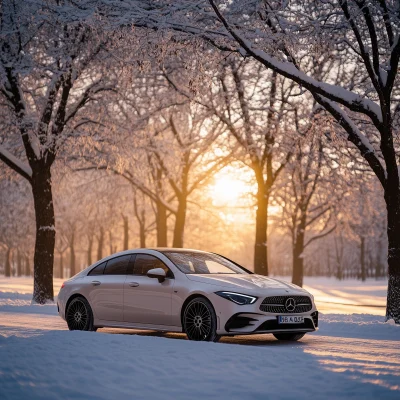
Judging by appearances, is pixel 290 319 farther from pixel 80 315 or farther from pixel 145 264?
pixel 80 315

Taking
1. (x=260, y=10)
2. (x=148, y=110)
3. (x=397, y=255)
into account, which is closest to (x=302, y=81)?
(x=260, y=10)

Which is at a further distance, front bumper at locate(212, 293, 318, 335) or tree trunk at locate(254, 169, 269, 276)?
→ tree trunk at locate(254, 169, 269, 276)

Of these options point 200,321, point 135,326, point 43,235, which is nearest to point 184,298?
point 200,321

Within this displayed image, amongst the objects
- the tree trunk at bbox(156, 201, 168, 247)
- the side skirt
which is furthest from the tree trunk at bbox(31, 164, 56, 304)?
the tree trunk at bbox(156, 201, 168, 247)

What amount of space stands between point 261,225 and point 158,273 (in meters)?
14.4

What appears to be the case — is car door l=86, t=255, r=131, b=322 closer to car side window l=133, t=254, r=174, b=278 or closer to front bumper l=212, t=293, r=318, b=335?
car side window l=133, t=254, r=174, b=278

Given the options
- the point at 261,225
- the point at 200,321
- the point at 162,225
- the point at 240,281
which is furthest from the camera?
the point at 162,225

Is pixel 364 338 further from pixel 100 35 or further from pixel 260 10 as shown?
pixel 100 35

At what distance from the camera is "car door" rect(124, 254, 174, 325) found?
1231 cm

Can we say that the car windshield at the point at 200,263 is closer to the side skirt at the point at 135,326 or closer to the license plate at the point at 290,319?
the side skirt at the point at 135,326

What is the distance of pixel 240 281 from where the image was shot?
1193cm

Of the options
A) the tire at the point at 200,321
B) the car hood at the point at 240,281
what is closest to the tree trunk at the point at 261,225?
the car hood at the point at 240,281

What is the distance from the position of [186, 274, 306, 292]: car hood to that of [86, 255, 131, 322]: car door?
1.62 m

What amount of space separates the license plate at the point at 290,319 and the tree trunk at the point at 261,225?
14.1m
